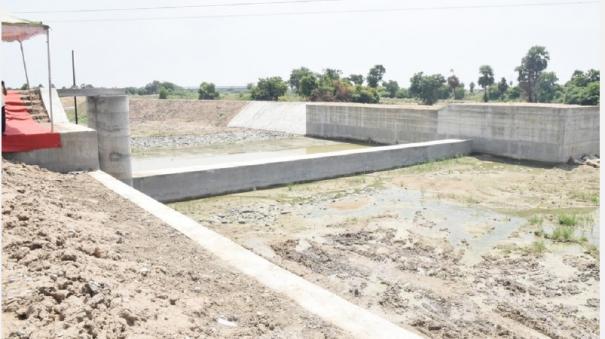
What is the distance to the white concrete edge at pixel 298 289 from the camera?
4074 millimetres

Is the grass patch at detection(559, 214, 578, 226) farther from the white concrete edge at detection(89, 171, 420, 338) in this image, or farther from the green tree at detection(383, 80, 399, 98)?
the green tree at detection(383, 80, 399, 98)

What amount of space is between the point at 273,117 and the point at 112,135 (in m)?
21.5

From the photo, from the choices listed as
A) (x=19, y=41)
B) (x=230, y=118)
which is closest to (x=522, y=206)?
(x=19, y=41)

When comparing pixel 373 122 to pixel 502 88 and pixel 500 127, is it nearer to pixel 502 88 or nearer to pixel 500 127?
pixel 500 127

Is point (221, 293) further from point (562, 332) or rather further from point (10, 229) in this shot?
point (562, 332)

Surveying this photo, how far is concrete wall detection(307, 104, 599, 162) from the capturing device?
16.8m

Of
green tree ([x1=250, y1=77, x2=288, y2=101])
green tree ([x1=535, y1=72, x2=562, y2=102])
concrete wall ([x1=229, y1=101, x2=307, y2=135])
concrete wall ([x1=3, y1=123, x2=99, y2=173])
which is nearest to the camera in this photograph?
concrete wall ([x1=3, y1=123, x2=99, y2=173])

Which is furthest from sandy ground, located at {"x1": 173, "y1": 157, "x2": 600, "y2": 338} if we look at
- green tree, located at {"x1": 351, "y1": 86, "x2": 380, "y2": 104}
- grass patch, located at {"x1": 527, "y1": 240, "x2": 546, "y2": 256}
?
green tree, located at {"x1": 351, "y1": 86, "x2": 380, "y2": 104}

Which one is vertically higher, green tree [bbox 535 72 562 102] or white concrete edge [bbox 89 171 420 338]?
green tree [bbox 535 72 562 102]

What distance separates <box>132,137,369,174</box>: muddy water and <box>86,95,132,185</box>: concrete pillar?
234 inches

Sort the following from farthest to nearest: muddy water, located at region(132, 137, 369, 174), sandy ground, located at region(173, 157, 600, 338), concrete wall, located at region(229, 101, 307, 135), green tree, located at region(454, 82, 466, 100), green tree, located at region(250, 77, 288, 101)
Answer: green tree, located at region(454, 82, 466, 100) < green tree, located at region(250, 77, 288, 101) < concrete wall, located at region(229, 101, 307, 135) < muddy water, located at region(132, 137, 369, 174) < sandy ground, located at region(173, 157, 600, 338)

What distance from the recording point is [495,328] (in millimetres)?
5363

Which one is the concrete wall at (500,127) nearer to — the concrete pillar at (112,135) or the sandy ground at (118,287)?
the concrete pillar at (112,135)

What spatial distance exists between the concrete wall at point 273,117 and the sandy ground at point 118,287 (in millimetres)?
23846
